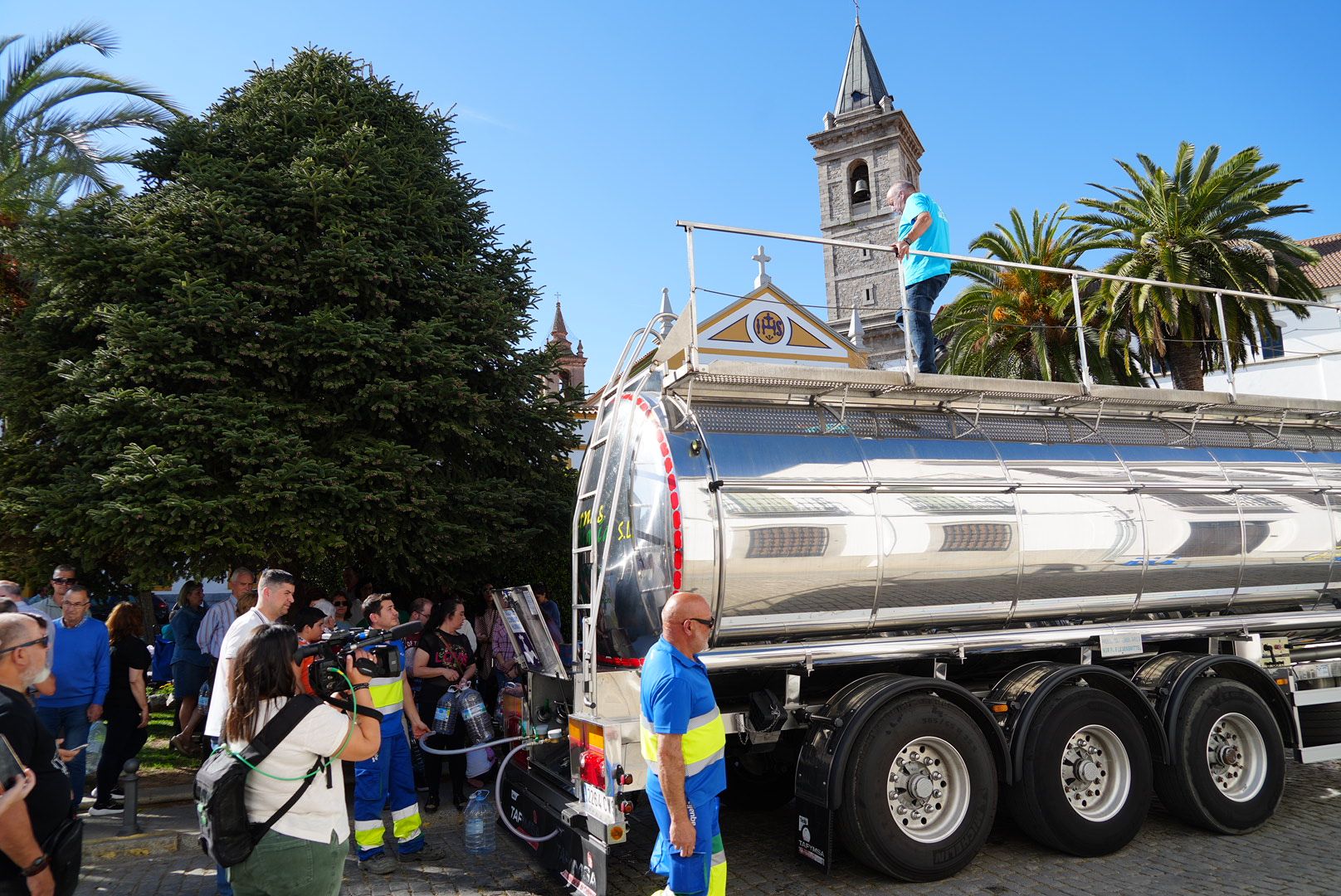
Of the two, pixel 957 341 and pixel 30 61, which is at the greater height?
pixel 30 61

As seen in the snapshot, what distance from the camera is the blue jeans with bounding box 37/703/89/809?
7180mm

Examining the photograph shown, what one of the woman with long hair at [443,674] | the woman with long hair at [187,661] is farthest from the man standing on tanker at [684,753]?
the woman with long hair at [187,661]

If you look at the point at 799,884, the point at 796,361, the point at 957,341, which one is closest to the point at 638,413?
the point at 796,361

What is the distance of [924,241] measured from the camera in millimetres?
7871

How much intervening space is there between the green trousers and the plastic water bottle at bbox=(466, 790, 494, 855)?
3558 mm

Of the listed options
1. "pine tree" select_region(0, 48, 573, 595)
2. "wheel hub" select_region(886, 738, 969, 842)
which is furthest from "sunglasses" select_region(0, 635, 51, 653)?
"pine tree" select_region(0, 48, 573, 595)

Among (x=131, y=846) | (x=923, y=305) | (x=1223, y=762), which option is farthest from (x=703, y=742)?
(x=131, y=846)

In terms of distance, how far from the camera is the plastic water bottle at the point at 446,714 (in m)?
7.69

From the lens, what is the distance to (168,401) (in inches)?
362

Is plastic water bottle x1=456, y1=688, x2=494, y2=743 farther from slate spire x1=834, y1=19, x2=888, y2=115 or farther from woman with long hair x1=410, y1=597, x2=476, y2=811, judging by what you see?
slate spire x1=834, y1=19, x2=888, y2=115

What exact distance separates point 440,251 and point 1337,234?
166 ft

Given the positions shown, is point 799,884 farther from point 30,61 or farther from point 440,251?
point 30,61

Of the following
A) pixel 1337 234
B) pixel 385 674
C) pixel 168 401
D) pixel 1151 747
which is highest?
pixel 1337 234

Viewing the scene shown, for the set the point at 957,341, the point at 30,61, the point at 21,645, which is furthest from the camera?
the point at 957,341
